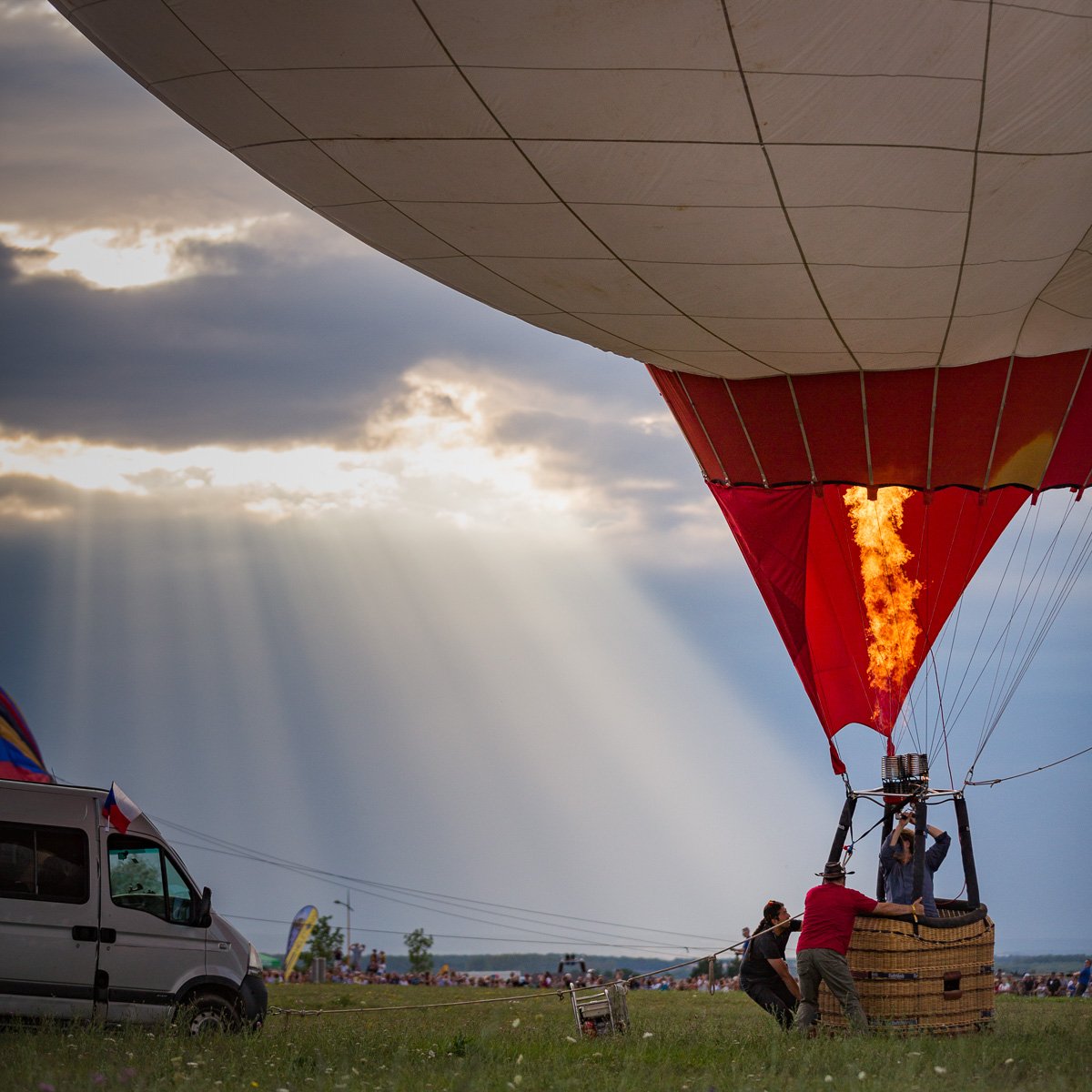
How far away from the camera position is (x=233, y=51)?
805cm

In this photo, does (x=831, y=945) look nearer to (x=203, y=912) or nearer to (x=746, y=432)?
(x=203, y=912)

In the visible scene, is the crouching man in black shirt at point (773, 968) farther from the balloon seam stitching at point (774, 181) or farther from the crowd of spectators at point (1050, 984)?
the crowd of spectators at point (1050, 984)

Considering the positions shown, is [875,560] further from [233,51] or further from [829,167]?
[233,51]

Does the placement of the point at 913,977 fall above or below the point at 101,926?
below

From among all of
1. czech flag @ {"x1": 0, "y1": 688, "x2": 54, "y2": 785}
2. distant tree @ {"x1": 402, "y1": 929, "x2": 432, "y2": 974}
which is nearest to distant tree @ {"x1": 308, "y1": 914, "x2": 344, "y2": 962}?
distant tree @ {"x1": 402, "y1": 929, "x2": 432, "y2": 974}

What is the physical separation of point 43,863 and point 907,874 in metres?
6.95

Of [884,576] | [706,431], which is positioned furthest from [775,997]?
[706,431]

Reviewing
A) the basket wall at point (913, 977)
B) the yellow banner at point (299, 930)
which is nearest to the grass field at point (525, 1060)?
the basket wall at point (913, 977)

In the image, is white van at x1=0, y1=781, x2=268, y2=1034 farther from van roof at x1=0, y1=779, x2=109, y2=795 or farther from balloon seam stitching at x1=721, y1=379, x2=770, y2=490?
balloon seam stitching at x1=721, y1=379, x2=770, y2=490

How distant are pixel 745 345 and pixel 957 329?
1851 mm

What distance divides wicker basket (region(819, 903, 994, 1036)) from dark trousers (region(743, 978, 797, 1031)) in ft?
2.84

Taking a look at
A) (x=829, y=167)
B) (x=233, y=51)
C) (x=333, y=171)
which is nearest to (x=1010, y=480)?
(x=829, y=167)

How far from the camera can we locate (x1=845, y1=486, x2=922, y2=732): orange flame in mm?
13164

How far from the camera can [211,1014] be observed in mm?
9930
